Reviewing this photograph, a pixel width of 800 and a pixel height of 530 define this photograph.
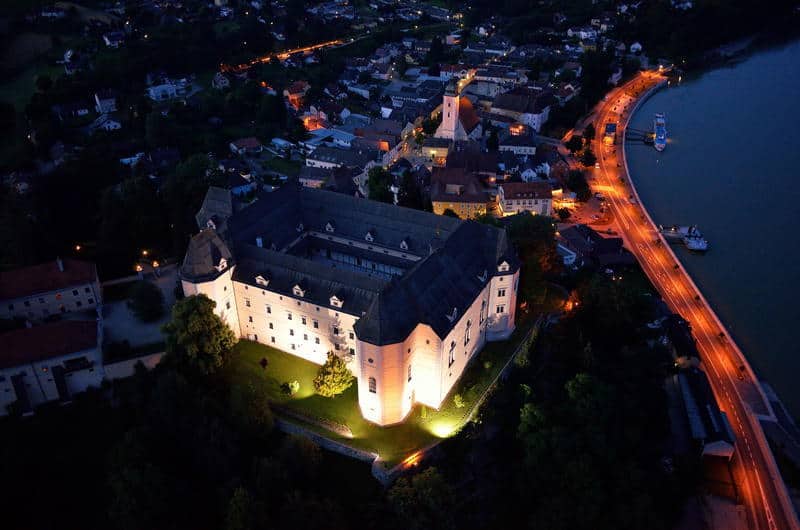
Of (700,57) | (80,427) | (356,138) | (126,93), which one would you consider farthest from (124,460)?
(700,57)

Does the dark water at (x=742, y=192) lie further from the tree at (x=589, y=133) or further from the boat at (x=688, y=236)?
the tree at (x=589, y=133)

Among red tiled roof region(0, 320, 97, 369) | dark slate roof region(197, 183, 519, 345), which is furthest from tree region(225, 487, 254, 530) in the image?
red tiled roof region(0, 320, 97, 369)

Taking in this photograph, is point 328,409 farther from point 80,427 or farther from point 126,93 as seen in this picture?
point 126,93

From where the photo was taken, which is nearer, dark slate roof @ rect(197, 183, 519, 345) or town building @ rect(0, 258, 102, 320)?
dark slate roof @ rect(197, 183, 519, 345)

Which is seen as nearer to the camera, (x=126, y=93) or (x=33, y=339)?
(x=33, y=339)

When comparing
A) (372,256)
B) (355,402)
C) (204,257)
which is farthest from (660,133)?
(204,257)

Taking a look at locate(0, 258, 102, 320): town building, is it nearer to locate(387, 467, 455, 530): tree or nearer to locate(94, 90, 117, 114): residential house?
locate(387, 467, 455, 530): tree

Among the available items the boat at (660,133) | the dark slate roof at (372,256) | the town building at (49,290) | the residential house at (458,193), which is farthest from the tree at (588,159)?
the town building at (49,290)
